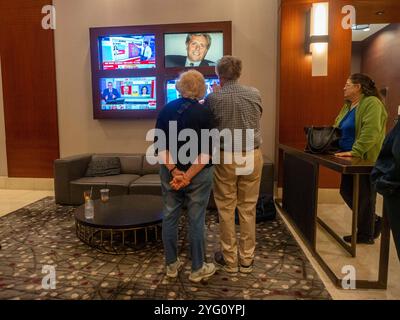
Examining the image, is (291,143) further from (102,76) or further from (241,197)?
(102,76)

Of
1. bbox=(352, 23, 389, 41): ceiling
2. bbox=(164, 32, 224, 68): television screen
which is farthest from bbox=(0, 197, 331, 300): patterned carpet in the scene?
bbox=(352, 23, 389, 41): ceiling

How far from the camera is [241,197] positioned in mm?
2314

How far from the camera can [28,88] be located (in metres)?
4.97

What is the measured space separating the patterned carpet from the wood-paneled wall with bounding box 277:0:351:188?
1.69m

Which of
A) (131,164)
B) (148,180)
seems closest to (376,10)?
(148,180)

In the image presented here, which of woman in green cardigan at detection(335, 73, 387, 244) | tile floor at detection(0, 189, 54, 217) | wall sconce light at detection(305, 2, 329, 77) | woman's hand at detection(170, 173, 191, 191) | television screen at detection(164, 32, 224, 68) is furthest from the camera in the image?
television screen at detection(164, 32, 224, 68)

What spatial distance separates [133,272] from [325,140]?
6.54 feet

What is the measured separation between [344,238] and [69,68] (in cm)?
467

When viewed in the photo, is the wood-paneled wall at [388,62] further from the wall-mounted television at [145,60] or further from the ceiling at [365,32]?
the wall-mounted television at [145,60]

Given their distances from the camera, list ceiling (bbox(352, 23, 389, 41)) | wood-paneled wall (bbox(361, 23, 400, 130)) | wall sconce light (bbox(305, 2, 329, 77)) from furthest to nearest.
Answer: ceiling (bbox(352, 23, 389, 41))
wood-paneled wall (bbox(361, 23, 400, 130))
wall sconce light (bbox(305, 2, 329, 77))

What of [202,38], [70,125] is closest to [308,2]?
[202,38]

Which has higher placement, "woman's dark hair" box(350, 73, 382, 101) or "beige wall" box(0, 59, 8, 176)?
"woman's dark hair" box(350, 73, 382, 101)

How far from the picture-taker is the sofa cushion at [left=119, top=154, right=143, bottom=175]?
4.62 metres

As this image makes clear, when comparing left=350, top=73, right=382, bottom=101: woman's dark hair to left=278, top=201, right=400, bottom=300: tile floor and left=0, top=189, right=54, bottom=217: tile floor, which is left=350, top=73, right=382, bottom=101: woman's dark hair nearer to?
left=278, top=201, right=400, bottom=300: tile floor
